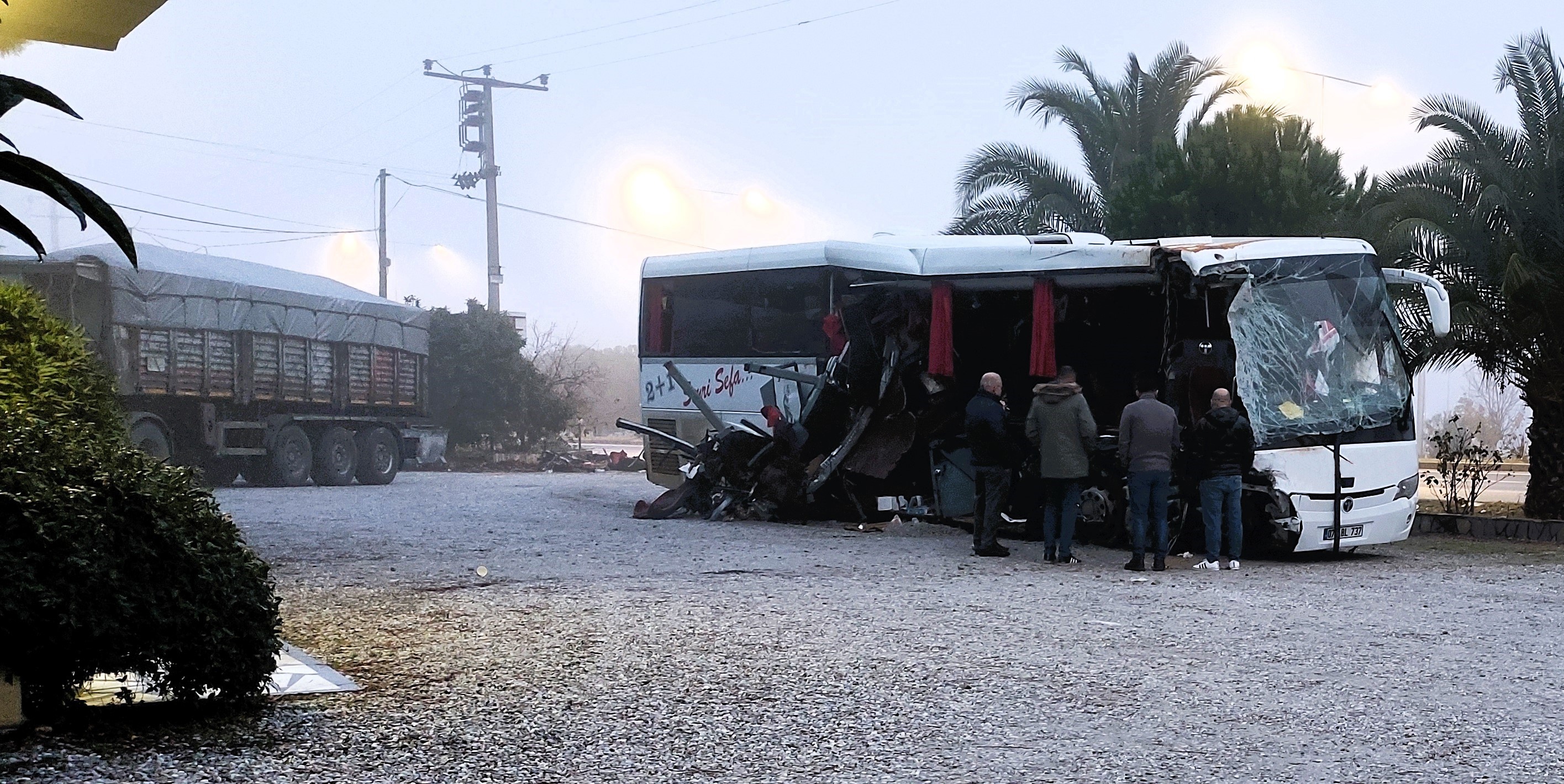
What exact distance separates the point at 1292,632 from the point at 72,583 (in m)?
6.18

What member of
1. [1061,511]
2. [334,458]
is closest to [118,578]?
[1061,511]

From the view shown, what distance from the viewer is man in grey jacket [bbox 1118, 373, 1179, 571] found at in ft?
38.4

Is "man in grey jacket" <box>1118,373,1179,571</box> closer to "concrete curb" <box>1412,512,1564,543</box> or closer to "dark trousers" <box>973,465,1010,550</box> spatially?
"dark trousers" <box>973,465,1010,550</box>

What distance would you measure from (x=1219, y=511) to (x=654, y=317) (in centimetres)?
966

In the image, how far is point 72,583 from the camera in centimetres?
528

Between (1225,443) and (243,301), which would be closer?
(1225,443)

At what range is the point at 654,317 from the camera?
1992cm

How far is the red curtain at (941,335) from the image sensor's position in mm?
15008

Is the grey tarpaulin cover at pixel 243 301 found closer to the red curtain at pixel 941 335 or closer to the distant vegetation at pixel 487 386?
the distant vegetation at pixel 487 386

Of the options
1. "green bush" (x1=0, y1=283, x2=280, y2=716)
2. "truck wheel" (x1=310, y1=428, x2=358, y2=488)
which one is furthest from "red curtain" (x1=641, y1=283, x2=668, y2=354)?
"green bush" (x1=0, y1=283, x2=280, y2=716)

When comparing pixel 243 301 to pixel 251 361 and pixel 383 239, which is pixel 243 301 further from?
pixel 383 239

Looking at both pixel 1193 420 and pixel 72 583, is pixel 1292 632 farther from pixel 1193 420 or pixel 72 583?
pixel 72 583

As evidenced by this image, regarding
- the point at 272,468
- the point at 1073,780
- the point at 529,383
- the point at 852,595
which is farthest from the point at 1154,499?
the point at 529,383

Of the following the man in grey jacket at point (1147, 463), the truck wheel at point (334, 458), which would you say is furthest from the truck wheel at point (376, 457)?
the man in grey jacket at point (1147, 463)
